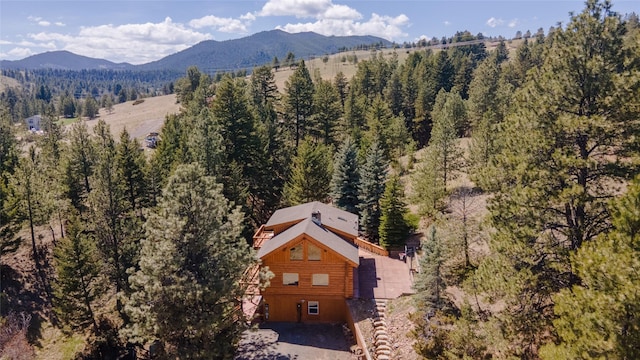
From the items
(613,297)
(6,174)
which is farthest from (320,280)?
(6,174)

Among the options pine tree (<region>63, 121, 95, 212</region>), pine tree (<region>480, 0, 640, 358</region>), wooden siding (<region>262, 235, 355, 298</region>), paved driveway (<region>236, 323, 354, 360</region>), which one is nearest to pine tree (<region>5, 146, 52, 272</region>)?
pine tree (<region>63, 121, 95, 212</region>)

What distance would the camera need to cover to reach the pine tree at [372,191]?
32.6 m

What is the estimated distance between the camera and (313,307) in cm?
2495

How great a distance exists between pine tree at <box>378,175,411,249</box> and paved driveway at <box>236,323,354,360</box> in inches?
337

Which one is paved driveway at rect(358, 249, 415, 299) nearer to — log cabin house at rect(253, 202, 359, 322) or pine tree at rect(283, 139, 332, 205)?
log cabin house at rect(253, 202, 359, 322)

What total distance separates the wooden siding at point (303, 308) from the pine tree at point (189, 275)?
7002 millimetres

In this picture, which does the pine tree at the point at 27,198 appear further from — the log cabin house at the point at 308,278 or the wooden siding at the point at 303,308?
the wooden siding at the point at 303,308

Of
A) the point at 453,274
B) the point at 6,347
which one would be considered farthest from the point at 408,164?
the point at 6,347

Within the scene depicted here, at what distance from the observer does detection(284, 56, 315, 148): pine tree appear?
5129 centimetres

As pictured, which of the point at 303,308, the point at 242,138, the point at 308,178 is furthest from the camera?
the point at 242,138

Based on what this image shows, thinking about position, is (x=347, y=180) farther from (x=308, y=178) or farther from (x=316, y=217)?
(x=316, y=217)

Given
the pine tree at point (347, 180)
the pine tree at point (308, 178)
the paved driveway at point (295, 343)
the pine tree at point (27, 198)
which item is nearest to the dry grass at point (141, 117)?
the pine tree at point (27, 198)

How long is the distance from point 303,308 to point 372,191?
11967 mm

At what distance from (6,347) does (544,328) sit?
25.8 metres
